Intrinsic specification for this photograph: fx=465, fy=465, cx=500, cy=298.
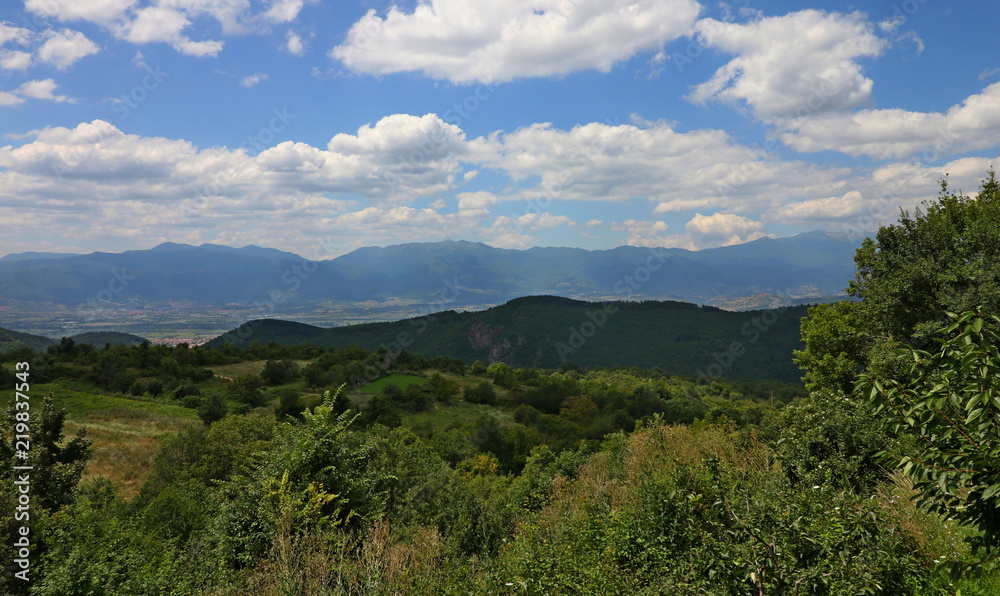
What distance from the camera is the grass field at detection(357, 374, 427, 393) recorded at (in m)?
79.7

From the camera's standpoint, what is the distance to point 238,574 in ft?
35.1

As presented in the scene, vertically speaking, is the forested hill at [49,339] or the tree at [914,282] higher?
the tree at [914,282]

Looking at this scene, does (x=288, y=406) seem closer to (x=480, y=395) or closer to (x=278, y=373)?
(x=278, y=373)

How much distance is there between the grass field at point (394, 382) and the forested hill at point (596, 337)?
68.7m

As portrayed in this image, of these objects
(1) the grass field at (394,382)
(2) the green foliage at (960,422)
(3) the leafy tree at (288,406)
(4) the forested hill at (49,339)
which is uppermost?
(2) the green foliage at (960,422)

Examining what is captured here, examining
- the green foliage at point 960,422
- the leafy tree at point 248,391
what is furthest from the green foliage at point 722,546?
the leafy tree at point 248,391

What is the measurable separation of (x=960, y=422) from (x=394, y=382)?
3326 inches

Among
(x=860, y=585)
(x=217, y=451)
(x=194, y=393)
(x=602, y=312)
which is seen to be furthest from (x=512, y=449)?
(x=602, y=312)

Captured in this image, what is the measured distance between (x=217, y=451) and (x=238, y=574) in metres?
22.5

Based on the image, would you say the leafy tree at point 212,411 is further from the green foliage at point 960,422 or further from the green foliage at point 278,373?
the green foliage at point 960,422

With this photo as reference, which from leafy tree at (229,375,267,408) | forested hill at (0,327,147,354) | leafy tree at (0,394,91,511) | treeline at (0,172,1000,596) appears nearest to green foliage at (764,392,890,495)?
treeline at (0,172,1000,596)

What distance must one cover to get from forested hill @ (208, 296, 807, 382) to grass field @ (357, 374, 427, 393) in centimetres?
6866

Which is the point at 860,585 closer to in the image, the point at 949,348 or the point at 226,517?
the point at 949,348

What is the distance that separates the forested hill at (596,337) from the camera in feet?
506
